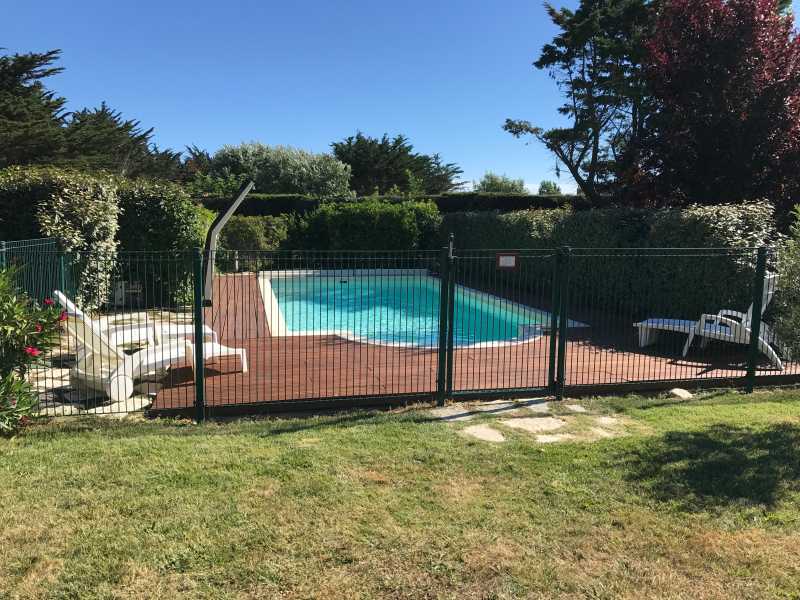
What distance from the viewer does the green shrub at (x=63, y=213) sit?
1014 cm

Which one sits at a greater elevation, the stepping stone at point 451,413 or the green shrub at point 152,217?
the green shrub at point 152,217

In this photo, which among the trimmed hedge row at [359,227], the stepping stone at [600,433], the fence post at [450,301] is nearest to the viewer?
the stepping stone at [600,433]

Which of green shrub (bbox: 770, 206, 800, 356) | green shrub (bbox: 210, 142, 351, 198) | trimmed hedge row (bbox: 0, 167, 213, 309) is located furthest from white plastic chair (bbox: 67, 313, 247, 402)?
green shrub (bbox: 210, 142, 351, 198)

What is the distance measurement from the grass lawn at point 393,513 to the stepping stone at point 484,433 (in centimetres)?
9

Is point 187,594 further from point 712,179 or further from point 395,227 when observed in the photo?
point 395,227

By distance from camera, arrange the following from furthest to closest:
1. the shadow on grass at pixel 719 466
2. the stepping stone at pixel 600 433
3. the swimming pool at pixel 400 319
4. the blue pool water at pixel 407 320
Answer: the blue pool water at pixel 407 320, the swimming pool at pixel 400 319, the stepping stone at pixel 600 433, the shadow on grass at pixel 719 466

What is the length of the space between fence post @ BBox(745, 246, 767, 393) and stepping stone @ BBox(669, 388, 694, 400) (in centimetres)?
92

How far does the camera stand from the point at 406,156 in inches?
1987

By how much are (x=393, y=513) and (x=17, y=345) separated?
3.99 meters

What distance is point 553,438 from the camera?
5.29 m

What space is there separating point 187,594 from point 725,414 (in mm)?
5498

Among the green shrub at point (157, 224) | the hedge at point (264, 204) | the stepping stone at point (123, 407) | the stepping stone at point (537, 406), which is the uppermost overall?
the hedge at point (264, 204)

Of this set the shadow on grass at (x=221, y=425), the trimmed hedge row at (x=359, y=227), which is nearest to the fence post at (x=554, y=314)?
the shadow on grass at (x=221, y=425)

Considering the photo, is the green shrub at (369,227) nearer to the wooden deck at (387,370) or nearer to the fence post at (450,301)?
the wooden deck at (387,370)
